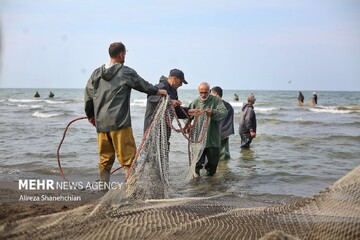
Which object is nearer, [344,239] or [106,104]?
[344,239]

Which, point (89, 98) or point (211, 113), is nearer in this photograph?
point (89, 98)

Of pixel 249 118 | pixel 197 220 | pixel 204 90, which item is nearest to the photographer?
pixel 197 220

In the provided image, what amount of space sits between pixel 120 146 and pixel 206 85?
253 cm

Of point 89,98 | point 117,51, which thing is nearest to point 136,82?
point 117,51

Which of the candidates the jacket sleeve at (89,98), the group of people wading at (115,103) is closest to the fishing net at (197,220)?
the group of people wading at (115,103)

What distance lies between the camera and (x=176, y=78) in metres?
6.31

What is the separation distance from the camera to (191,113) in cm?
690

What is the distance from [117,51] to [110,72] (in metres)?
0.29

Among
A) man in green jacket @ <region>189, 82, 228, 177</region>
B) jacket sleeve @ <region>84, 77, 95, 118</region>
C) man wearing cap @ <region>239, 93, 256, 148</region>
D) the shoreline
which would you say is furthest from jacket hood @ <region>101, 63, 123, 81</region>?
man wearing cap @ <region>239, 93, 256, 148</region>

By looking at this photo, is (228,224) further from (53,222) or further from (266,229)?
(53,222)

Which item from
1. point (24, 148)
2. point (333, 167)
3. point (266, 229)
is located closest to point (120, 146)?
point (266, 229)

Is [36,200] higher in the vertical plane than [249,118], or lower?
lower

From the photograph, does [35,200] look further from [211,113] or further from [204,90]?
[204,90]

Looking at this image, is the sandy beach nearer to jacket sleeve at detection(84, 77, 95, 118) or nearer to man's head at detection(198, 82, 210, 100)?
jacket sleeve at detection(84, 77, 95, 118)
